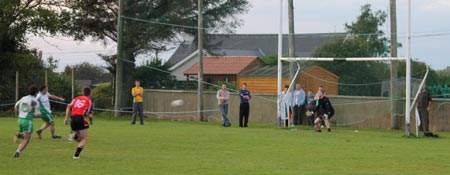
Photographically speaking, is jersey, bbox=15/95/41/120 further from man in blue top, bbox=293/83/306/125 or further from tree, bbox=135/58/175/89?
tree, bbox=135/58/175/89

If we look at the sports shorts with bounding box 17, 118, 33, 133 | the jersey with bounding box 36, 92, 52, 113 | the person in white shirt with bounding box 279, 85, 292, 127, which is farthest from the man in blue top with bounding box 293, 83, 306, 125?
the sports shorts with bounding box 17, 118, 33, 133

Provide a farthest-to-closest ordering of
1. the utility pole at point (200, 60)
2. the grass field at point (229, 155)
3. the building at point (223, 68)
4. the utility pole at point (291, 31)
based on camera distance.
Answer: the building at point (223, 68), the utility pole at point (200, 60), the utility pole at point (291, 31), the grass field at point (229, 155)

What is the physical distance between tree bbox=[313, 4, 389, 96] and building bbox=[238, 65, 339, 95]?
1.87ft

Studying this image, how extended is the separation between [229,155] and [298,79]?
20.3 m

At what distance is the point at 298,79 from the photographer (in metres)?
35.9

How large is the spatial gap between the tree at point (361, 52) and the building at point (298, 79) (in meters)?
0.57

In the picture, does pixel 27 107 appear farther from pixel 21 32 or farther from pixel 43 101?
pixel 21 32

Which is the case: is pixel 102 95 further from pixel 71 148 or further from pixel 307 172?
pixel 307 172

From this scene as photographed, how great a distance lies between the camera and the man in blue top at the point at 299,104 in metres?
30.8

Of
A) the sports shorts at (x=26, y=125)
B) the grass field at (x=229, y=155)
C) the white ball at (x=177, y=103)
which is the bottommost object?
the grass field at (x=229, y=155)

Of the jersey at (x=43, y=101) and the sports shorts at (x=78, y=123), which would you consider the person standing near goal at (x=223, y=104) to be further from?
the sports shorts at (x=78, y=123)

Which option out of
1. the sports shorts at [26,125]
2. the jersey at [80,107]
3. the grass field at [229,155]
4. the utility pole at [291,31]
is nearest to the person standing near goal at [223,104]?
the utility pole at [291,31]

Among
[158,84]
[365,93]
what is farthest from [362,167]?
[158,84]

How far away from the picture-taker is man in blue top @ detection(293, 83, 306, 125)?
3080 centimetres
